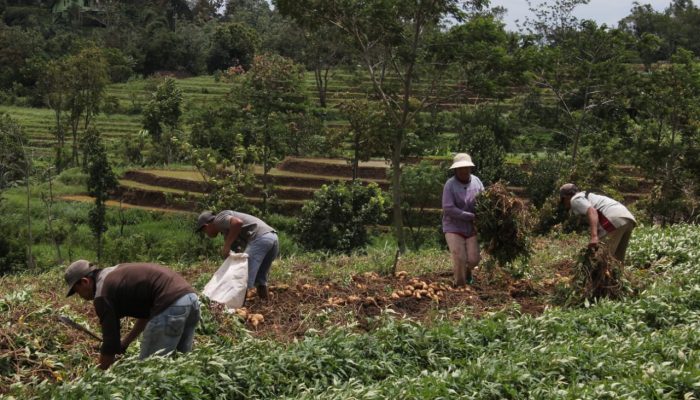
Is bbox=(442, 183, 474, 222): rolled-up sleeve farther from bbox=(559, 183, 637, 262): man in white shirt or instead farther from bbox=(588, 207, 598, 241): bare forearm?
bbox=(588, 207, 598, 241): bare forearm

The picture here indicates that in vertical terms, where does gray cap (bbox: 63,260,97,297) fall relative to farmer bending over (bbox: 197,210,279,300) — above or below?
above

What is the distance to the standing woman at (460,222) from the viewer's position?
941 cm

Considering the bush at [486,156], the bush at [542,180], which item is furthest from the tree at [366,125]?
the bush at [542,180]

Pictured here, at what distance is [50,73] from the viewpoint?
33281 millimetres

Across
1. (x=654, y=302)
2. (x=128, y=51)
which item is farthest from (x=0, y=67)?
(x=654, y=302)

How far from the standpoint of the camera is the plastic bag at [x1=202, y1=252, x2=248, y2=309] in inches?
313

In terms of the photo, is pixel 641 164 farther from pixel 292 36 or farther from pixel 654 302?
pixel 292 36

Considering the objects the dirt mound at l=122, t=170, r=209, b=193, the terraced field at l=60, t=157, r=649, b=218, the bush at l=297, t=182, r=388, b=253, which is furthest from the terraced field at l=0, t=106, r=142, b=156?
the bush at l=297, t=182, r=388, b=253

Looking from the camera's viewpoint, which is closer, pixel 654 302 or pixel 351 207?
pixel 654 302

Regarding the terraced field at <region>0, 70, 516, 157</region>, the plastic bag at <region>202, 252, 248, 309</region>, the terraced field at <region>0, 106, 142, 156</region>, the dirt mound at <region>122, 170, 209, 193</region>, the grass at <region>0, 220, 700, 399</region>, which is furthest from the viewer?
the terraced field at <region>0, 70, 516, 157</region>

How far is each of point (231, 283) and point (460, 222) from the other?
2871 mm

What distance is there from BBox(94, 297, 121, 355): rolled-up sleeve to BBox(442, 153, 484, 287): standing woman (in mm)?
4562

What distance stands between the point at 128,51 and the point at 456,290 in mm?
50451

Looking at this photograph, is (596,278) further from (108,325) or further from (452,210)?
(108,325)
